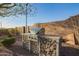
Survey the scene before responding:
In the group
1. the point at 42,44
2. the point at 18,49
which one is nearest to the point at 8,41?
the point at 18,49

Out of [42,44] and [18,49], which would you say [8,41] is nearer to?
[18,49]

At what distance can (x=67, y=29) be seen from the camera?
147 cm

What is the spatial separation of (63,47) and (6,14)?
49 cm

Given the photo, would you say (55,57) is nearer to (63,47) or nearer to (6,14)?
(63,47)

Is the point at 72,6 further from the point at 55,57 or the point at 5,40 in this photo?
the point at 5,40

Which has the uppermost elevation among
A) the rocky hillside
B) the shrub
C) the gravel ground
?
the rocky hillside

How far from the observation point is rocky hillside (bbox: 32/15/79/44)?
1461 mm

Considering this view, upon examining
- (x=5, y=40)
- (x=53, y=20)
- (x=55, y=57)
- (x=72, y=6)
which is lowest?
(x=55, y=57)

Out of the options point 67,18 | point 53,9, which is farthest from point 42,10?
point 67,18

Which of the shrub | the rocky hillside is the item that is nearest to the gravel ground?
the shrub

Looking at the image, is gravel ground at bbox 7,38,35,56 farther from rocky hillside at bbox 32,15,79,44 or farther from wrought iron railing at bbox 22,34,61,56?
rocky hillside at bbox 32,15,79,44

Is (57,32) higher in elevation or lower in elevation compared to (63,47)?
higher

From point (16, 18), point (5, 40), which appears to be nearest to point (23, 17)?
point (16, 18)

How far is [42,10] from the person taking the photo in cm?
147
